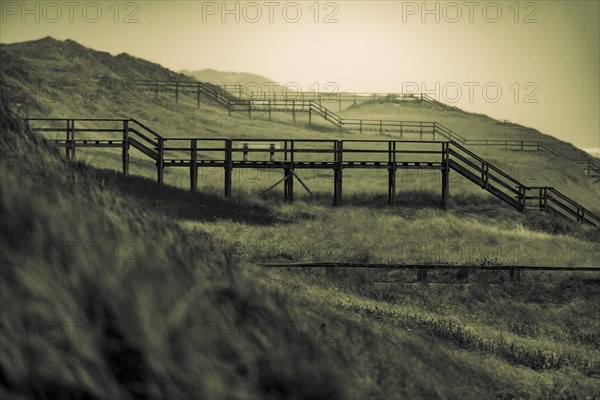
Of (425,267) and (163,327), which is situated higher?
(163,327)

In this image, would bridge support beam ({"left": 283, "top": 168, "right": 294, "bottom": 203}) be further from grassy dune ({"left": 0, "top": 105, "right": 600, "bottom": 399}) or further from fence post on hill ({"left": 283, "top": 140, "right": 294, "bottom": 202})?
grassy dune ({"left": 0, "top": 105, "right": 600, "bottom": 399})

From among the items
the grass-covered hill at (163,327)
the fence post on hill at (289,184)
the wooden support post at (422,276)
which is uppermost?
the fence post on hill at (289,184)

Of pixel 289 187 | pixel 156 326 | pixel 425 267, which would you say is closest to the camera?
pixel 156 326

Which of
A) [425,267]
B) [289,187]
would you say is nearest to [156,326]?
[425,267]

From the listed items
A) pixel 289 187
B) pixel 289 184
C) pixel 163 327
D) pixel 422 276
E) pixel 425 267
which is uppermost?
pixel 289 184

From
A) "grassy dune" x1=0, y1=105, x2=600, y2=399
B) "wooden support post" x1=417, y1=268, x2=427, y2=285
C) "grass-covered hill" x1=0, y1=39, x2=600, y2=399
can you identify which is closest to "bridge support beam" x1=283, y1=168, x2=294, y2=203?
"wooden support post" x1=417, y1=268, x2=427, y2=285

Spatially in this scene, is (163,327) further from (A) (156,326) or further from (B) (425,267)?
(B) (425,267)

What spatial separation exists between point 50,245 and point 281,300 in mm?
1884

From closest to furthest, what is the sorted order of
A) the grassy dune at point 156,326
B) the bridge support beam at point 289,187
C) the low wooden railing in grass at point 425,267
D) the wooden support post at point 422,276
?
the grassy dune at point 156,326
the low wooden railing in grass at point 425,267
the wooden support post at point 422,276
the bridge support beam at point 289,187

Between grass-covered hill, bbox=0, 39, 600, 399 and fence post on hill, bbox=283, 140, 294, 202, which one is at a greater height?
fence post on hill, bbox=283, 140, 294, 202

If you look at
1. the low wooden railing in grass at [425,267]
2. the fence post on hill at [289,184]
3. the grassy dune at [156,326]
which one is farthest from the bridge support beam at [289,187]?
the grassy dune at [156,326]

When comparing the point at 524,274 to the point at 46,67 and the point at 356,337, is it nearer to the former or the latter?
the point at 356,337

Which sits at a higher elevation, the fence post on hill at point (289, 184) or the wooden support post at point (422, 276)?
the fence post on hill at point (289, 184)

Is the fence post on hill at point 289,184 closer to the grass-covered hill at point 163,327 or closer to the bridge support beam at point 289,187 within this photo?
the bridge support beam at point 289,187
